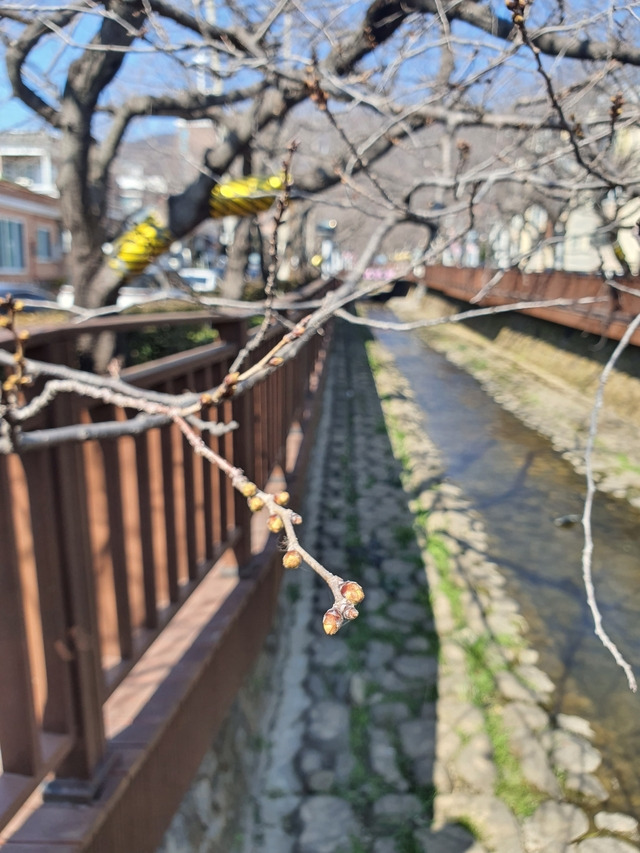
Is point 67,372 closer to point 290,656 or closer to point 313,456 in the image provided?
point 290,656

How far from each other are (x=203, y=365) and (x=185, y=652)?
1.15 m

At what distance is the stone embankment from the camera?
273 cm

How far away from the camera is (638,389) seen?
408 inches

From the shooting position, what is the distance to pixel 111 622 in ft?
6.56

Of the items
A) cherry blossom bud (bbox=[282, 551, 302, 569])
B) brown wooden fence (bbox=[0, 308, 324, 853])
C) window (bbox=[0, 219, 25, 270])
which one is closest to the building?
window (bbox=[0, 219, 25, 270])

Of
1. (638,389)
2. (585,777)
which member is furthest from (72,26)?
(638,389)

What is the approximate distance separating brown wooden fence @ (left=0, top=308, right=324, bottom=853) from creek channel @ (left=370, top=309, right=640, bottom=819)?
2.02 meters

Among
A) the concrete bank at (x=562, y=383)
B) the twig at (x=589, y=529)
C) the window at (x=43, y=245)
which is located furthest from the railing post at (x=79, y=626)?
the window at (x=43, y=245)

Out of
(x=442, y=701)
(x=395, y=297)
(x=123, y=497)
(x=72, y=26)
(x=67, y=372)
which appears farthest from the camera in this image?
(x=395, y=297)

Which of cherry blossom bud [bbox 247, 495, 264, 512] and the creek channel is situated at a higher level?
cherry blossom bud [bbox 247, 495, 264, 512]

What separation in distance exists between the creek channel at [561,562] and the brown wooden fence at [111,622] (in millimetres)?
2017

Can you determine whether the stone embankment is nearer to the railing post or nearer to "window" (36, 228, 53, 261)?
the railing post

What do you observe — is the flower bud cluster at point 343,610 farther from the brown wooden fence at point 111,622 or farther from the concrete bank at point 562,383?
the concrete bank at point 562,383

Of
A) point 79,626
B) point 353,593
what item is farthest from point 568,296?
point 353,593
